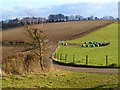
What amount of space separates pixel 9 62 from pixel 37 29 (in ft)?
19.1

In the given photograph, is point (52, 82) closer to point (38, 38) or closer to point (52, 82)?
point (52, 82)

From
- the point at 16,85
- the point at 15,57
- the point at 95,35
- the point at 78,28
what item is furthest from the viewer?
the point at 78,28

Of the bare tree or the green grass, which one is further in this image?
the bare tree

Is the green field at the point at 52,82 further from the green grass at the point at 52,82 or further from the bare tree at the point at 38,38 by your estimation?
the bare tree at the point at 38,38

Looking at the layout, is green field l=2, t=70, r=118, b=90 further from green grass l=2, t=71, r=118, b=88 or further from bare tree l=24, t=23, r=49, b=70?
bare tree l=24, t=23, r=49, b=70

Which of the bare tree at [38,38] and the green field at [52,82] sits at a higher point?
the bare tree at [38,38]

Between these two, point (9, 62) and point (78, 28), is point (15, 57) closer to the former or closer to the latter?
point (9, 62)

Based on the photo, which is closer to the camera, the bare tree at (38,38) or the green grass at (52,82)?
the green grass at (52,82)

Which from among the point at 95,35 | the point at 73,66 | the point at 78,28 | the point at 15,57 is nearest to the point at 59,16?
the point at 78,28

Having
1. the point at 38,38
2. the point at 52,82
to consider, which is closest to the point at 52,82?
the point at 52,82

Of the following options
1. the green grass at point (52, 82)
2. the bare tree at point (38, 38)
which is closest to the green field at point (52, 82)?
the green grass at point (52, 82)

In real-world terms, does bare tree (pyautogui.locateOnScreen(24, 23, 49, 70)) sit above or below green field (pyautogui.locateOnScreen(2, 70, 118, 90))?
above

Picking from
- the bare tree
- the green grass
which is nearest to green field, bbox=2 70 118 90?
the green grass

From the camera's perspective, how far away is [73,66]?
3353cm
